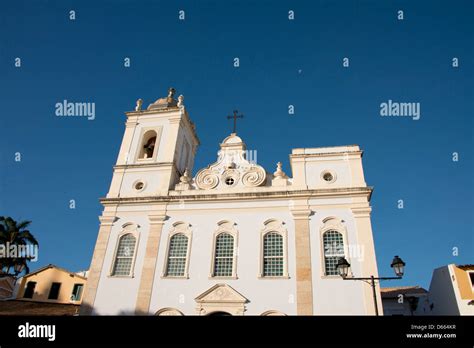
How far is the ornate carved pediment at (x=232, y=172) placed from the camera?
61.7 ft

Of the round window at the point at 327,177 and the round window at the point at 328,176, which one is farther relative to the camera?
the round window at the point at 327,177

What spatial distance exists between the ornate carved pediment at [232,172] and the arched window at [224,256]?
10.2 feet

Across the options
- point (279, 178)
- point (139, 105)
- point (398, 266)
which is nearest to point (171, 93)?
point (139, 105)

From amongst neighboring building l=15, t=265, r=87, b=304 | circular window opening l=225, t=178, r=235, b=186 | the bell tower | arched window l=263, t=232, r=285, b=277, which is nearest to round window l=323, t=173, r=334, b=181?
arched window l=263, t=232, r=285, b=277

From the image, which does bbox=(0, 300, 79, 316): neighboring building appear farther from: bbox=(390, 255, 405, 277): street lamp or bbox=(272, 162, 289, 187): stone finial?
bbox=(390, 255, 405, 277): street lamp

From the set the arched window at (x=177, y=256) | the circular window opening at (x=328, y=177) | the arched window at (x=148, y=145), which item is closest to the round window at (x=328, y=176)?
the circular window opening at (x=328, y=177)

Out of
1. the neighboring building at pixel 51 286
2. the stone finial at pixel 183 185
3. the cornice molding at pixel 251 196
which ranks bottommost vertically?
the neighboring building at pixel 51 286

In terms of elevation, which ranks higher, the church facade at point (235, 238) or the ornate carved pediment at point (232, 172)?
the ornate carved pediment at point (232, 172)

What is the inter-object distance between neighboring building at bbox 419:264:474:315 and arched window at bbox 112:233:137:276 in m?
16.0

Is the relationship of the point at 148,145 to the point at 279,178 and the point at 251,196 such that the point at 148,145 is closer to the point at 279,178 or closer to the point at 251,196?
the point at 251,196

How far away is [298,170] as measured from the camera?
18359 mm

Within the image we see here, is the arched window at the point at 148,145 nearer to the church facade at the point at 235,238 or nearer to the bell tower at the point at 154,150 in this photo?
the bell tower at the point at 154,150

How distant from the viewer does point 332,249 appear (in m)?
15.9
